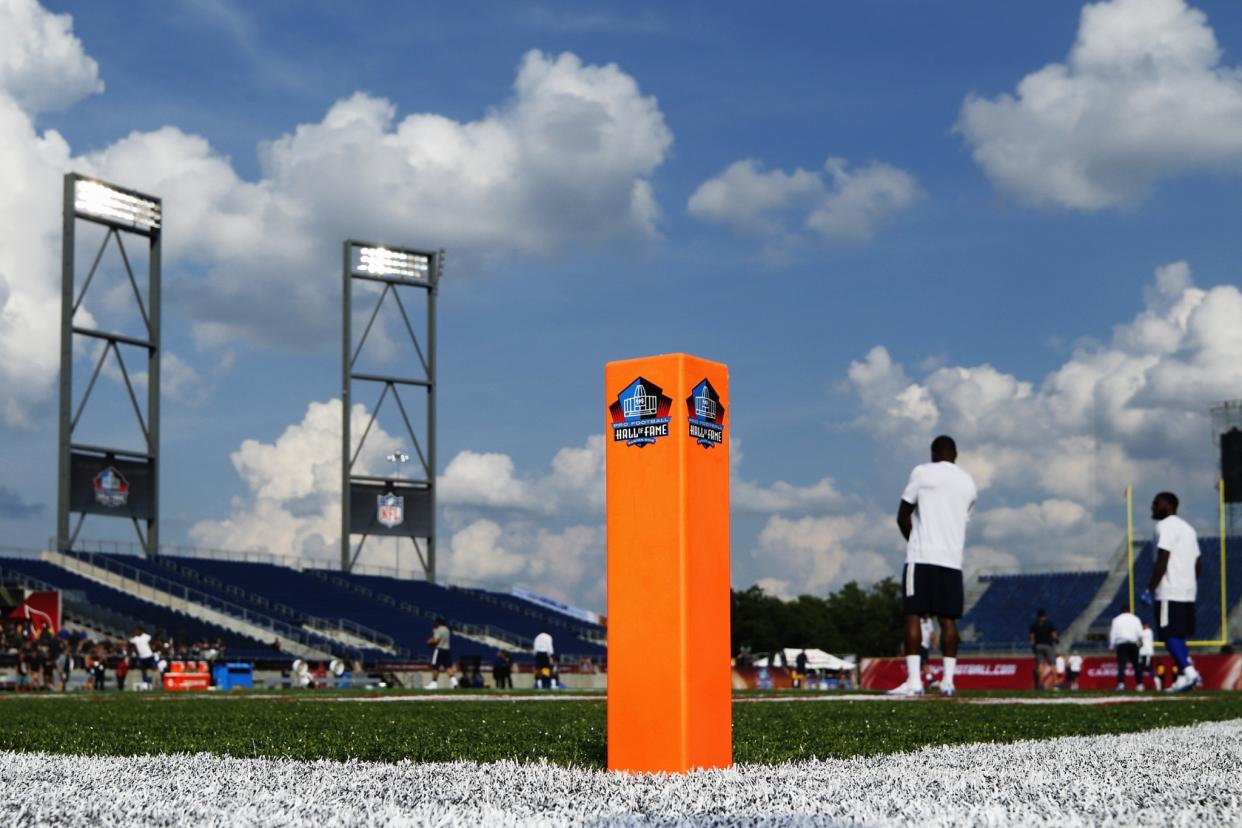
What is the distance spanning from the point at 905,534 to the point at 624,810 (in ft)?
22.7

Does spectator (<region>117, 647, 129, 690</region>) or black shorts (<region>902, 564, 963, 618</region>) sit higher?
black shorts (<region>902, 564, 963, 618</region>)

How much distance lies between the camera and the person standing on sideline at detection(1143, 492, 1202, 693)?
12.9 m

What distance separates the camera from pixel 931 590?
9961 millimetres

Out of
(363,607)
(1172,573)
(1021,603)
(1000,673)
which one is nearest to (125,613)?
(363,607)

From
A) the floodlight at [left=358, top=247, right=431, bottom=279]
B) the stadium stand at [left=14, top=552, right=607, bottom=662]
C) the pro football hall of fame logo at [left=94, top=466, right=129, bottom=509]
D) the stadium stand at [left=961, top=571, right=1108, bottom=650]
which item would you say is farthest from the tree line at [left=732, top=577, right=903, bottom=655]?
the pro football hall of fame logo at [left=94, top=466, right=129, bottom=509]

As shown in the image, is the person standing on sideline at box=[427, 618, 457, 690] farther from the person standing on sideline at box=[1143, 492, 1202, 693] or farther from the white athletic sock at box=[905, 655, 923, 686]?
the white athletic sock at box=[905, 655, 923, 686]

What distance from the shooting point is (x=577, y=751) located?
5.29m

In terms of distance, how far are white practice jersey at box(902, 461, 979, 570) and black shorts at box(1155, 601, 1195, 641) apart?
3841 millimetres

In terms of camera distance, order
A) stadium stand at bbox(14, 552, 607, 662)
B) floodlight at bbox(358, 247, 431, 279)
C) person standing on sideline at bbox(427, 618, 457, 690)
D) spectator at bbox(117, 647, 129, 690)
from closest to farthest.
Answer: person standing on sideline at bbox(427, 618, 457, 690) → spectator at bbox(117, 647, 129, 690) → stadium stand at bbox(14, 552, 607, 662) → floodlight at bbox(358, 247, 431, 279)

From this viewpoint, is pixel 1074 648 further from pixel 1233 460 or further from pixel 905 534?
pixel 905 534

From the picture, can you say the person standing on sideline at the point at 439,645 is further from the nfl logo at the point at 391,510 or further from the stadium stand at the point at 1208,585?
the stadium stand at the point at 1208,585

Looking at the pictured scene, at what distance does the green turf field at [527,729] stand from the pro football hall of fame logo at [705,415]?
3.82ft

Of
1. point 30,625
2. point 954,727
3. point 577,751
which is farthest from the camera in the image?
point 30,625

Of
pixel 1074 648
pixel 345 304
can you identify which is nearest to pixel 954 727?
pixel 345 304
